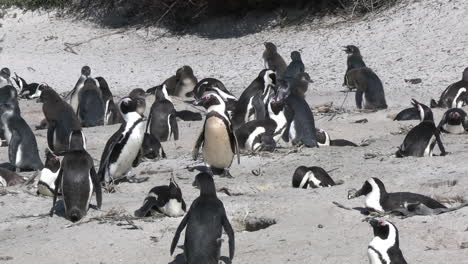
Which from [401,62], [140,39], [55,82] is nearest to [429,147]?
[401,62]

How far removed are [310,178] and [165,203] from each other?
1.32 meters

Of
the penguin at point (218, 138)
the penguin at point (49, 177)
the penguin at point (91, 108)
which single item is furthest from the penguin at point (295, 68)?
the penguin at point (49, 177)

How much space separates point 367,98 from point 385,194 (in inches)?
202

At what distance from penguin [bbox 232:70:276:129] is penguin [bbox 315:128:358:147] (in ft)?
2.40

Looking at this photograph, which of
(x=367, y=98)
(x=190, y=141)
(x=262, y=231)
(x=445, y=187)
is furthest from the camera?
(x=367, y=98)

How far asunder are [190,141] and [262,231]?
166 inches

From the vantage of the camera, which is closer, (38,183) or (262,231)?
(262,231)

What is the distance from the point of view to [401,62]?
47.3 ft

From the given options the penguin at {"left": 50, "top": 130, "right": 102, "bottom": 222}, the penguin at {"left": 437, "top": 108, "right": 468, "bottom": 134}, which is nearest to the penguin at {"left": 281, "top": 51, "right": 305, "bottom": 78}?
the penguin at {"left": 437, "top": 108, "right": 468, "bottom": 134}

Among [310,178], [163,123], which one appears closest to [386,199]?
[310,178]

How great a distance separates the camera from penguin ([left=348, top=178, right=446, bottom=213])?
274 inches

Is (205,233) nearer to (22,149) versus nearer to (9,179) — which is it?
(9,179)

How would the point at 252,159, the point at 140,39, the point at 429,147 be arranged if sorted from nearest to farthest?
the point at 429,147, the point at 252,159, the point at 140,39

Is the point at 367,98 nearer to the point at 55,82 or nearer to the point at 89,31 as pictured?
the point at 55,82
